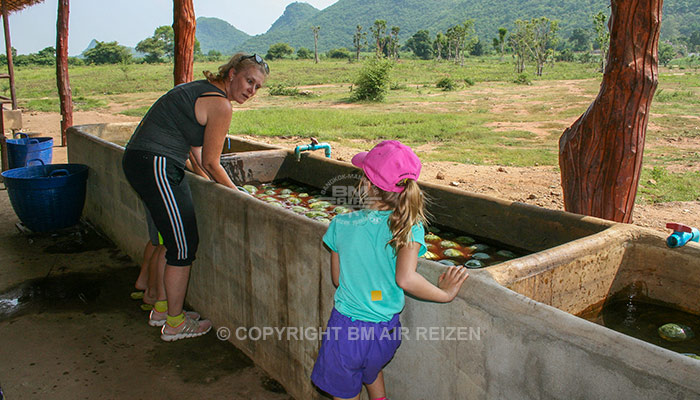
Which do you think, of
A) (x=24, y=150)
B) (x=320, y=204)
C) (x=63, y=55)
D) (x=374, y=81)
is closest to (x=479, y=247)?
(x=320, y=204)

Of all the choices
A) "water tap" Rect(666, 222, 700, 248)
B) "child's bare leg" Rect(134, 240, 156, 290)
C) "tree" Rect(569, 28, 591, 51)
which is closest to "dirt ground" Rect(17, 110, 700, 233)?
"water tap" Rect(666, 222, 700, 248)

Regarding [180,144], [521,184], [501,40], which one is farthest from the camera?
[501,40]

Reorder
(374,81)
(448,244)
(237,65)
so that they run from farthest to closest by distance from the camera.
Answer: (374,81) → (448,244) → (237,65)

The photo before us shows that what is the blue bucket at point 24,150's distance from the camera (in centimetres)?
686

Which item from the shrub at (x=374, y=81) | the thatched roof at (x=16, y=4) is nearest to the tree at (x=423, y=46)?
the shrub at (x=374, y=81)

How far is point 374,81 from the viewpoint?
18.8m

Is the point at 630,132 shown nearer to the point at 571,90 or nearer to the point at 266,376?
the point at 266,376

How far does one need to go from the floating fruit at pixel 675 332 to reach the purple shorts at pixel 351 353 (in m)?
1.39

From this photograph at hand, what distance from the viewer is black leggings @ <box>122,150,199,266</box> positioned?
3.02m

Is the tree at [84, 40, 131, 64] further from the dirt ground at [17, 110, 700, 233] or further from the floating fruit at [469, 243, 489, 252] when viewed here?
the floating fruit at [469, 243, 489, 252]

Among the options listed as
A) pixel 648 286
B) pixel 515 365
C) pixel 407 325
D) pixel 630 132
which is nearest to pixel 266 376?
pixel 407 325

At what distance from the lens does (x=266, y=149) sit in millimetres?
5547

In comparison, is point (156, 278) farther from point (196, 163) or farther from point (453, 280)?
point (453, 280)

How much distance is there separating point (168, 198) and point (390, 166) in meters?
1.71
